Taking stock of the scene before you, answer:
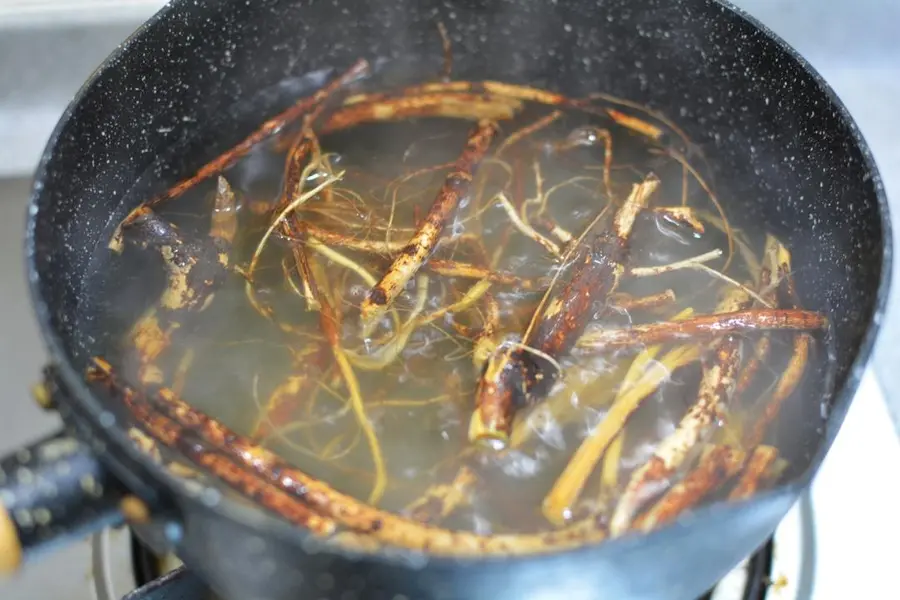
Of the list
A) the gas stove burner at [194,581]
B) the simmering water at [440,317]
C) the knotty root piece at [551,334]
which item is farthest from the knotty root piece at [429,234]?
the gas stove burner at [194,581]

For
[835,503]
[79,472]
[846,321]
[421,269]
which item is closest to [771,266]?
[846,321]

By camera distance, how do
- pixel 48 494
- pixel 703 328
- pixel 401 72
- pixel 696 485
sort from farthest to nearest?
pixel 401 72 → pixel 703 328 → pixel 696 485 → pixel 48 494

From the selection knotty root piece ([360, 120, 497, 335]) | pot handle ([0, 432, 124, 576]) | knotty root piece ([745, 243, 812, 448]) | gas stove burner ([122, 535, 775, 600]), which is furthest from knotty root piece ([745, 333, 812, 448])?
pot handle ([0, 432, 124, 576])

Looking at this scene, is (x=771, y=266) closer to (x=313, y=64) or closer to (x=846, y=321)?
(x=846, y=321)

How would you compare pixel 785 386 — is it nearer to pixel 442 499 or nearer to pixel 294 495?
pixel 442 499

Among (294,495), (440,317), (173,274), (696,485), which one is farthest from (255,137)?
(696,485)
